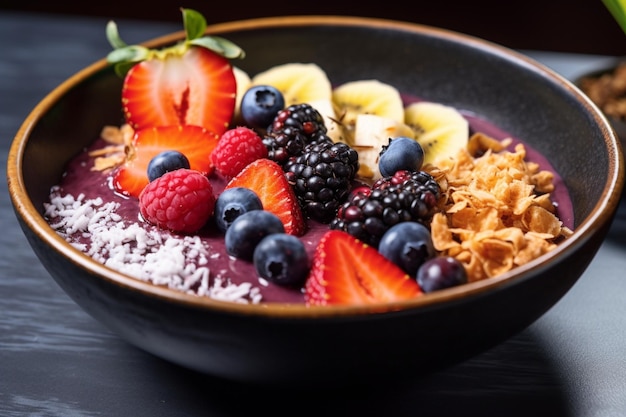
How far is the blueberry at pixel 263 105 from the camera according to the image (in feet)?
4.65

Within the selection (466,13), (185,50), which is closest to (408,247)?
(185,50)

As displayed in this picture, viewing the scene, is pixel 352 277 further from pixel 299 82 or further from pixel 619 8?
pixel 619 8

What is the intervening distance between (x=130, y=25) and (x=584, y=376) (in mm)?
1678

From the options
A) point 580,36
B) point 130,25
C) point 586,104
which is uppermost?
point 586,104

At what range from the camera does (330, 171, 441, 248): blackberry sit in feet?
3.53

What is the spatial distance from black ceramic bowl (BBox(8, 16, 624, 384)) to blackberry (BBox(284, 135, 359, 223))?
316 millimetres

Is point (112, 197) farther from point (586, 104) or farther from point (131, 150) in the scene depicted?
A: point (586, 104)

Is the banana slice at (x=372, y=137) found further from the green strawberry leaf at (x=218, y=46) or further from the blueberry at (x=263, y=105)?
the green strawberry leaf at (x=218, y=46)

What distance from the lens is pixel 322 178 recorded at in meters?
1.18

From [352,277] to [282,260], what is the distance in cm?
9

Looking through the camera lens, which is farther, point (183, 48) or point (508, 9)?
point (508, 9)

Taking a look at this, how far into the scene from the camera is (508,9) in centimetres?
316

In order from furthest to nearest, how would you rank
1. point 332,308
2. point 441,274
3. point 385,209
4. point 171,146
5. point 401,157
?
1. point 171,146
2. point 401,157
3. point 385,209
4. point 441,274
5. point 332,308

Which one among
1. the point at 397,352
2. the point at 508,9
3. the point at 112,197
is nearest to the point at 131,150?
the point at 112,197
